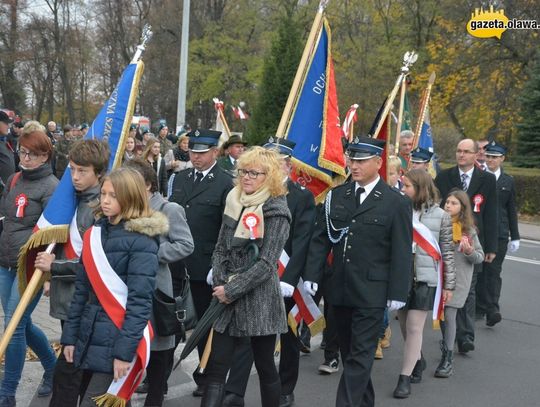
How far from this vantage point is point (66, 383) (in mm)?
3668

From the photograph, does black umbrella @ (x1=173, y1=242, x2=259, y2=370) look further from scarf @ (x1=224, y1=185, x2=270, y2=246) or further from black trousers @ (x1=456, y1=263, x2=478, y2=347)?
black trousers @ (x1=456, y1=263, x2=478, y2=347)

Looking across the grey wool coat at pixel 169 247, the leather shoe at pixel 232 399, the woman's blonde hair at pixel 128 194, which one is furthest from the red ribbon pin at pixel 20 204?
the leather shoe at pixel 232 399

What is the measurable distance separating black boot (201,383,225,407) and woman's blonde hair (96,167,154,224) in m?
1.10

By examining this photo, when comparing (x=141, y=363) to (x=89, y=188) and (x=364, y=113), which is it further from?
(x=364, y=113)

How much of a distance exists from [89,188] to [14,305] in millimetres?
1050

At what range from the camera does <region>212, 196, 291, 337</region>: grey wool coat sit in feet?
13.1

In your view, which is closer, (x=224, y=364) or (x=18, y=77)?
(x=224, y=364)


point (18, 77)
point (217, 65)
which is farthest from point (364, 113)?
point (18, 77)

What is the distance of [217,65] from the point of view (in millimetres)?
36938

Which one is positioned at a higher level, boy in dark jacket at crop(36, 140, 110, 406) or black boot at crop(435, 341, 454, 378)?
boy in dark jacket at crop(36, 140, 110, 406)

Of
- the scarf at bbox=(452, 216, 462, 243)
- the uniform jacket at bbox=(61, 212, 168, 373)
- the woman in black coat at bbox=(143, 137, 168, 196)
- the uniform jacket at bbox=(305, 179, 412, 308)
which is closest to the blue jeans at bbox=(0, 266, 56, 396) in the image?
the uniform jacket at bbox=(61, 212, 168, 373)

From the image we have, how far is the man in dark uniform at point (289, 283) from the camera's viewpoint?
4.78 metres

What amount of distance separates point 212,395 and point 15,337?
1.53m

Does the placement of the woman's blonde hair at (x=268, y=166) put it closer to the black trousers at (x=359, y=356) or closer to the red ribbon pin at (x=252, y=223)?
the red ribbon pin at (x=252, y=223)
